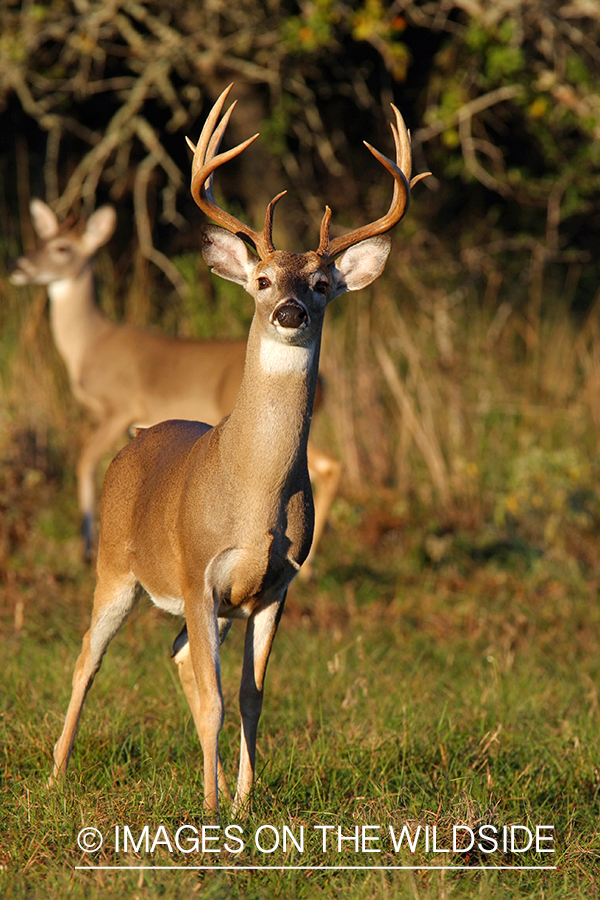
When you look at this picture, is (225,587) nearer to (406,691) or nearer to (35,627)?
(406,691)

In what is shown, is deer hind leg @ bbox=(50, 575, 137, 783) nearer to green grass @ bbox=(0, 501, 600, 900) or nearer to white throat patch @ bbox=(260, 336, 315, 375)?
green grass @ bbox=(0, 501, 600, 900)

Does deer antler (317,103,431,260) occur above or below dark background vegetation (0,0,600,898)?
above

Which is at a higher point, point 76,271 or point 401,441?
point 76,271

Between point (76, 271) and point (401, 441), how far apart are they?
296cm

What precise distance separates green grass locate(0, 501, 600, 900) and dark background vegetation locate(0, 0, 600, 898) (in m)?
0.02

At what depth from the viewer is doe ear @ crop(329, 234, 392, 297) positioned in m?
3.82

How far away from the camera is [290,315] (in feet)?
10.8

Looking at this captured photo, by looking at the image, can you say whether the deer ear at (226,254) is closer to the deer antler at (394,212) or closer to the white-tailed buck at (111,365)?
the deer antler at (394,212)

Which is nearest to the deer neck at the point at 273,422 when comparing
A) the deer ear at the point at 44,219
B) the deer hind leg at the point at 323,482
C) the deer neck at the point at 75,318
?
the deer hind leg at the point at 323,482

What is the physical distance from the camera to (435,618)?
6.30 metres

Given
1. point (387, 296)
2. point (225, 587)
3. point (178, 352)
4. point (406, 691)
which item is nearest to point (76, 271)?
point (178, 352)

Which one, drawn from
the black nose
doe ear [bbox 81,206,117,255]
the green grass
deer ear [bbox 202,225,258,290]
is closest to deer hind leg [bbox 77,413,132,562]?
the green grass

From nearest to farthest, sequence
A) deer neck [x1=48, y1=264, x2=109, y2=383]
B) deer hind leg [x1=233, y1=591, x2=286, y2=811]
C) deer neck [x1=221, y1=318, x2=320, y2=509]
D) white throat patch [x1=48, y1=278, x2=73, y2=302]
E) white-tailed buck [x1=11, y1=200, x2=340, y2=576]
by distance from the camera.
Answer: deer neck [x1=221, y1=318, x2=320, y2=509] → deer hind leg [x1=233, y1=591, x2=286, y2=811] → white-tailed buck [x1=11, y1=200, x2=340, y2=576] → deer neck [x1=48, y1=264, x2=109, y2=383] → white throat patch [x1=48, y1=278, x2=73, y2=302]

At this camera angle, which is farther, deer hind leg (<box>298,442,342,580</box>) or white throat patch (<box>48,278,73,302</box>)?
white throat patch (<box>48,278,73,302</box>)
